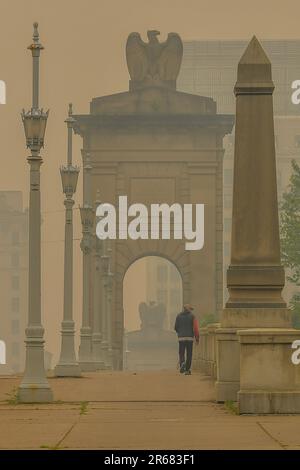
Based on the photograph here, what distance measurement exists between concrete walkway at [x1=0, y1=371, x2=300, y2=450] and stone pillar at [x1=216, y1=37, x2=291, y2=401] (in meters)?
1.19

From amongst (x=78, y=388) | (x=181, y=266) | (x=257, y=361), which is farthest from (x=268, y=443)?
(x=181, y=266)

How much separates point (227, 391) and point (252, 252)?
255 centimetres

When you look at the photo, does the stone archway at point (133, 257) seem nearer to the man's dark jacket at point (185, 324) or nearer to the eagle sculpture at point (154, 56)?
the eagle sculpture at point (154, 56)

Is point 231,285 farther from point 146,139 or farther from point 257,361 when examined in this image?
point 146,139

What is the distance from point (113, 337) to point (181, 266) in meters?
5.92

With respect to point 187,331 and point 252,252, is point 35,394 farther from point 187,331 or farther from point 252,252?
point 187,331

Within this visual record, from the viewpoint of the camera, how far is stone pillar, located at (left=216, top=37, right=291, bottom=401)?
29.0 metres

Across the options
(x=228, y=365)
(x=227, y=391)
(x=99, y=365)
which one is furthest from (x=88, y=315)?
(x=228, y=365)

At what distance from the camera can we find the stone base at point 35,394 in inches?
1241

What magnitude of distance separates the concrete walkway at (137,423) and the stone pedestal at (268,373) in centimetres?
50

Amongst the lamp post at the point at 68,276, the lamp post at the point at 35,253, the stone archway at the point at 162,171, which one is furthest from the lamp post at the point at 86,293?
the stone archway at the point at 162,171

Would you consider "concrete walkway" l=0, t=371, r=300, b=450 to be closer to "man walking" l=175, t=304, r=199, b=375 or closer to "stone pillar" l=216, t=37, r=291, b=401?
"stone pillar" l=216, t=37, r=291, b=401

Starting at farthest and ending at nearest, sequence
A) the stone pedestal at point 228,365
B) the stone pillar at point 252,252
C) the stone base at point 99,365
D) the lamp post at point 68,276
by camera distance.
A: the stone base at point 99,365, the lamp post at point 68,276, the stone pedestal at point 228,365, the stone pillar at point 252,252

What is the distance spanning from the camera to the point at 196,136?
326 ft
